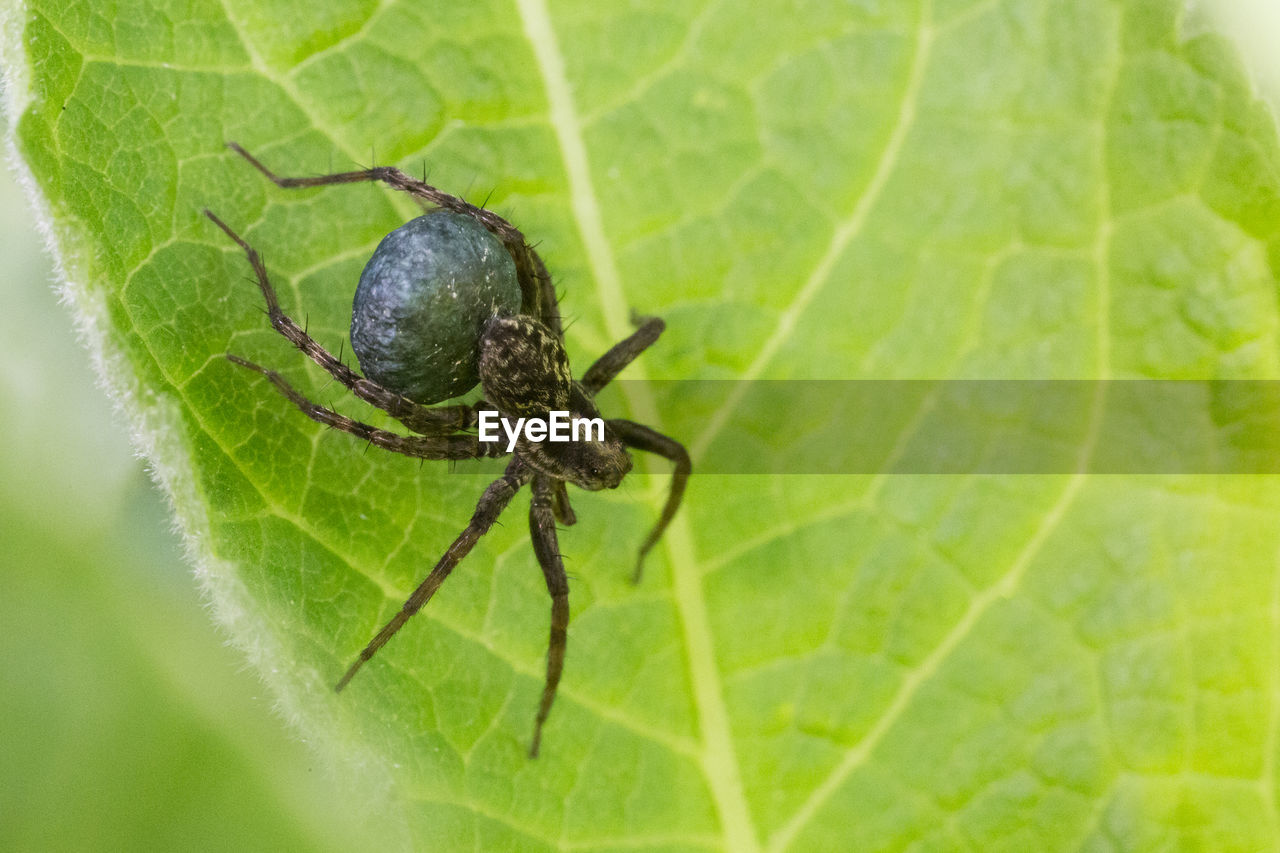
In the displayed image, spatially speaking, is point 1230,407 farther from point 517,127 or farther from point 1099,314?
point 517,127

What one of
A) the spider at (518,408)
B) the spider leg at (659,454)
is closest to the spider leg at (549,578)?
the spider at (518,408)

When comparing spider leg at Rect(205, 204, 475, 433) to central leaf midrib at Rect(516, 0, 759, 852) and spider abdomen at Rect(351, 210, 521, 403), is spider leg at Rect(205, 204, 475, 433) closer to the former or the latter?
spider abdomen at Rect(351, 210, 521, 403)

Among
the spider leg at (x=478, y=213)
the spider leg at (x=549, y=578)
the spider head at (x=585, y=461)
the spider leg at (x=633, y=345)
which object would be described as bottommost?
the spider leg at (x=549, y=578)

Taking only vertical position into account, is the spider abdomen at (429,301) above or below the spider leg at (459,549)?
above

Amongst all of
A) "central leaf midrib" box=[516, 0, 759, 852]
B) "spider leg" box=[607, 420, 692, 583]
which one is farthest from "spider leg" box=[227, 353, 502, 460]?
→ "central leaf midrib" box=[516, 0, 759, 852]

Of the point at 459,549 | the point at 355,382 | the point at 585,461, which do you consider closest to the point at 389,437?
the point at 355,382

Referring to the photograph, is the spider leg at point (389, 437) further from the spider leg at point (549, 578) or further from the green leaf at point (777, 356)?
the spider leg at point (549, 578)
